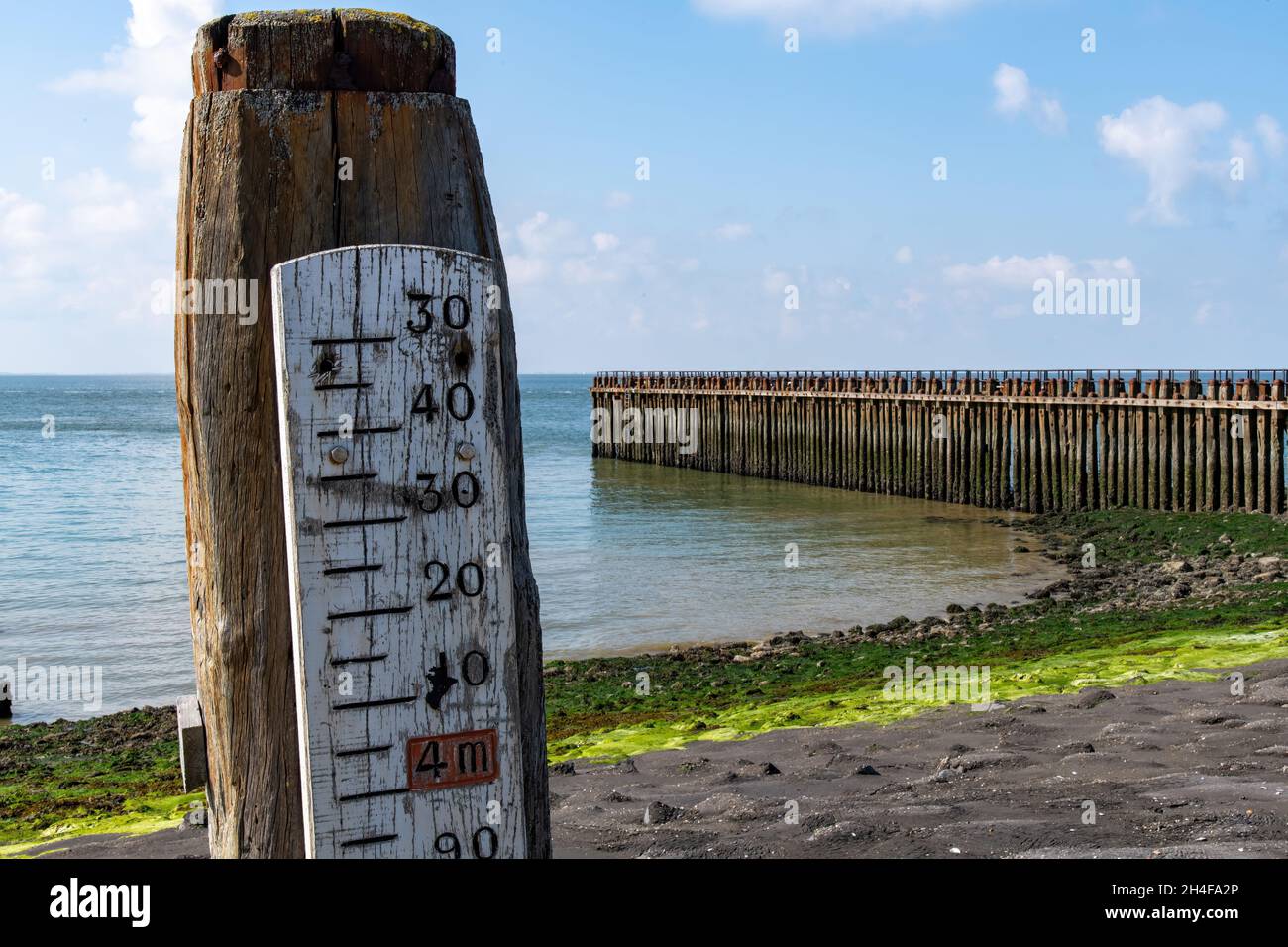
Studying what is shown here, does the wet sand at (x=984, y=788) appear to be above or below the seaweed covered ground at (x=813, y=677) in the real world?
above

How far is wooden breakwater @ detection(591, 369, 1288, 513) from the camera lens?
21750mm

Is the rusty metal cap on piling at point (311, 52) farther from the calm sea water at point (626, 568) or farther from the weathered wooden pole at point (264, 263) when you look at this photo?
the calm sea water at point (626, 568)

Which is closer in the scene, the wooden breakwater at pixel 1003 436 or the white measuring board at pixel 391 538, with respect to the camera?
the white measuring board at pixel 391 538

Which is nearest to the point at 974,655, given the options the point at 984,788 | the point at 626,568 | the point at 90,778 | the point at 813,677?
the point at 813,677

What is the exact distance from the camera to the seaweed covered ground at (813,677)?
8.41m

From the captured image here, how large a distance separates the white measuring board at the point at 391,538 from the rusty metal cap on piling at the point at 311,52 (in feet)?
1.72

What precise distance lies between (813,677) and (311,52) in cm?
1026

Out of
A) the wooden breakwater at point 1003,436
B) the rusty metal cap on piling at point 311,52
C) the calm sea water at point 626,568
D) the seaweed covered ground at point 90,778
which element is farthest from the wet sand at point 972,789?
the wooden breakwater at point 1003,436

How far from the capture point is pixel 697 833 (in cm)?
490

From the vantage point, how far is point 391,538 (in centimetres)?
203

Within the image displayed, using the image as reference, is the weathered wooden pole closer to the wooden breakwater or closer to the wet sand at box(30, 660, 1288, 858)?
the wet sand at box(30, 660, 1288, 858)

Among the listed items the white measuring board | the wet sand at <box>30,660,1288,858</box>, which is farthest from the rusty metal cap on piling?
the wet sand at <box>30,660,1288,858</box>

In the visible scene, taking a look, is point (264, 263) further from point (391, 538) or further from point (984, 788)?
point (984, 788)
